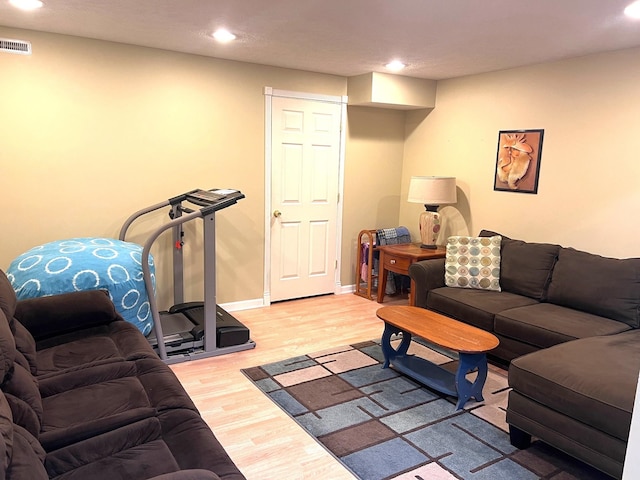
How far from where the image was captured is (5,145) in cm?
339

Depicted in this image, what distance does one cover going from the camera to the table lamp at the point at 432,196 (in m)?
4.54

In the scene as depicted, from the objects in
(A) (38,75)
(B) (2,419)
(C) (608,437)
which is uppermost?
(A) (38,75)

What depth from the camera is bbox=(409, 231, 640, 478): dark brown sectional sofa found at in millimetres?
2105

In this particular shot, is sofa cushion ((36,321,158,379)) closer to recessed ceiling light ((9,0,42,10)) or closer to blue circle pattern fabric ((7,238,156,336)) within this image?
blue circle pattern fabric ((7,238,156,336))

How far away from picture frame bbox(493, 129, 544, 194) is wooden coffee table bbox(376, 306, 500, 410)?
5.52 feet

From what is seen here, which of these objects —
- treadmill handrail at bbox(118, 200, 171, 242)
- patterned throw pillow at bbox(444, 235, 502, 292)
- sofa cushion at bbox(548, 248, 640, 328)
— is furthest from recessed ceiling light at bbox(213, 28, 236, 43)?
sofa cushion at bbox(548, 248, 640, 328)

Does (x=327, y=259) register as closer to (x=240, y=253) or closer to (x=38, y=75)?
(x=240, y=253)

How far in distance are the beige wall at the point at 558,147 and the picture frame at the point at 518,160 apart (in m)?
0.06

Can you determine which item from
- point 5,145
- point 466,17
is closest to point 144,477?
point 466,17

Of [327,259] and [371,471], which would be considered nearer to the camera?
[371,471]

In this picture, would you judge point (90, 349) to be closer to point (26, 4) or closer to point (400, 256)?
point (26, 4)

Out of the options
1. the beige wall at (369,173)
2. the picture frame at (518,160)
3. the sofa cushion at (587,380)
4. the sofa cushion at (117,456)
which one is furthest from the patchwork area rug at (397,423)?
the beige wall at (369,173)

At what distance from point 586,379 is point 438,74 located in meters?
3.25

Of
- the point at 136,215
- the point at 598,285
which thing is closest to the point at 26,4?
the point at 136,215
